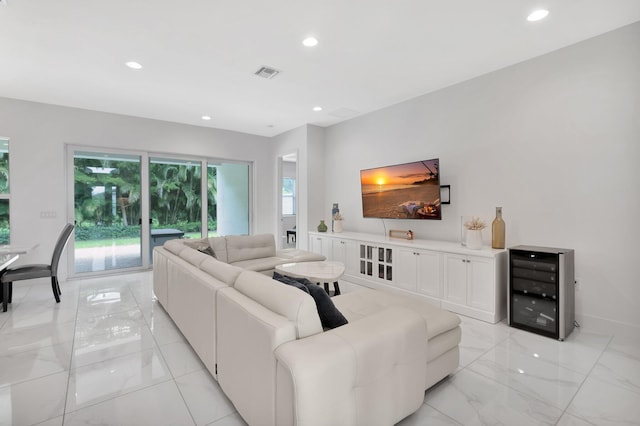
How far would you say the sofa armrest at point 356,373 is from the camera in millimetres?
1198

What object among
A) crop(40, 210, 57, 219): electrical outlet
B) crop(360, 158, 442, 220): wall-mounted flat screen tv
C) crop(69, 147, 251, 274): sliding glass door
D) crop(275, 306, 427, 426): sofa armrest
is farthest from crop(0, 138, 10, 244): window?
crop(275, 306, 427, 426): sofa armrest

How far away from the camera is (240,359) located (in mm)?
1667

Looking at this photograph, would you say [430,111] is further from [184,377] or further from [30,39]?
[30,39]

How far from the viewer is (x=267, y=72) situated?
3.59 metres

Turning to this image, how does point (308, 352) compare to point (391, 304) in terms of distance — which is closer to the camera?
point (308, 352)

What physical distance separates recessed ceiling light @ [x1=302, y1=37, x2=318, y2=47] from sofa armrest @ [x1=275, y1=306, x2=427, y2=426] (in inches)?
→ 100

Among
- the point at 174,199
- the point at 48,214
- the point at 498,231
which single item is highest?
the point at 174,199

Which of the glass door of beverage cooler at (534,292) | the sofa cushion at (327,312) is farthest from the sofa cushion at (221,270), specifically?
the glass door of beverage cooler at (534,292)

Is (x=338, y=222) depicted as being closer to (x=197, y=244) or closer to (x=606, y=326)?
(x=197, y=244)

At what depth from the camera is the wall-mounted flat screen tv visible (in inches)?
158

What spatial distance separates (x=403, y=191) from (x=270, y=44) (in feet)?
8.51

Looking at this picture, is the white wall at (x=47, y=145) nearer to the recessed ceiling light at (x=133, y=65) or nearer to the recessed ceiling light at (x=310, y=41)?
the recessed ceiling light at (x=133, y=65)

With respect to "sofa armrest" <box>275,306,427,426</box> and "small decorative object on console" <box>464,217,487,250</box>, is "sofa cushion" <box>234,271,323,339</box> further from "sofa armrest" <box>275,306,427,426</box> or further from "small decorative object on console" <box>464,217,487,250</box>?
"small decorative object on console" <box>464,217,487,250</box>

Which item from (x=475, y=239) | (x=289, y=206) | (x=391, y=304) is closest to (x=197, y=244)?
(x=391, y=304)
